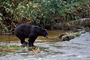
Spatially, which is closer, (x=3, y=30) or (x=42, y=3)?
(x=3, y=30)

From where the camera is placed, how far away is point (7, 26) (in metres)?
15.5

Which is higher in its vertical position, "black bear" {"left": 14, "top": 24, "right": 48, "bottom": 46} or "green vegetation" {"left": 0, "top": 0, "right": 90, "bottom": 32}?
"black bear" {"left": 14, "top": 24, "right": 48, "bottom": 46}

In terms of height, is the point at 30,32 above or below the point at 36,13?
above

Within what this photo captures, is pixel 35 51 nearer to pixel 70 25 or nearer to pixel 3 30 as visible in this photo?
pixel 3 30

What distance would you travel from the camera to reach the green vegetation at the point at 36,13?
15844 millimetres

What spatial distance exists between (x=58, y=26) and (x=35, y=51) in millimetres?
9409

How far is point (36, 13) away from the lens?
55.0ft

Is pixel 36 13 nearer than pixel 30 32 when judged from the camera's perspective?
No

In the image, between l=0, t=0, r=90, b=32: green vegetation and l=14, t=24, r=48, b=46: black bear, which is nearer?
l=14, t=24, r=48, b=46: black bear

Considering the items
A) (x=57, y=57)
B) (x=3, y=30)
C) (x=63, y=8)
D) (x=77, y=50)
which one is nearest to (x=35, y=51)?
(x=57, y=57)

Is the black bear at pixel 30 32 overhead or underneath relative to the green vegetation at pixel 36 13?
overhead

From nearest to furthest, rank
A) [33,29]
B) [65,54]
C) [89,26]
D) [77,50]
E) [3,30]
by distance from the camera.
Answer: [65,54] < [77,50] < [33,29] < [3,30] < [89,26]

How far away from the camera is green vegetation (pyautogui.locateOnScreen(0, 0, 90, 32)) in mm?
15844

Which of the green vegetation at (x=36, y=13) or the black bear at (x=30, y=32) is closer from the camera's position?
the black bear at (x=30, y=32)
